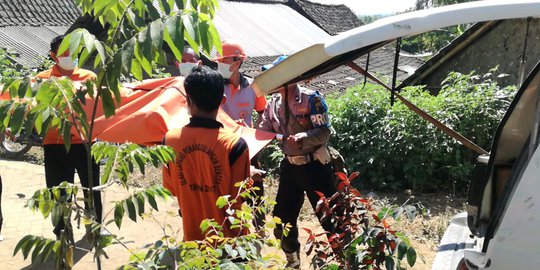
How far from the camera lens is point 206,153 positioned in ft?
8.88

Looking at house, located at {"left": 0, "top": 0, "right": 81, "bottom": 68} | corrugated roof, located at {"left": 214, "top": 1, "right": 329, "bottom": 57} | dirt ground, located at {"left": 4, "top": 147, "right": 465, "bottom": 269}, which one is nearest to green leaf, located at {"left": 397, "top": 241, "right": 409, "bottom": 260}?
dirt ground, located at {"left": 4, "top": 147, "right": 465, "bottom": 269}

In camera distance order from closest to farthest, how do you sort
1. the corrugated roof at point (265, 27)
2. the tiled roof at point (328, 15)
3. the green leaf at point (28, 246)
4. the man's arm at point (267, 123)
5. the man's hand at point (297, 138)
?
the green leaf at point (28, 246) < the man's hand at point (297, 138) < the man's arm at point (267, 123) < the corrugated roof at point (265, 27) < the tiled roof at point (328, 15)

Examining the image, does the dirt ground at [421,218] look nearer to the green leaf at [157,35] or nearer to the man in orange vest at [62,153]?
the man in orange vest at [62,153]

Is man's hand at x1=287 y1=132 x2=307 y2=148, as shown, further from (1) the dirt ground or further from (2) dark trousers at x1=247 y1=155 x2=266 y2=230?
(1) the dirt ground

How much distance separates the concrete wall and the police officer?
20.7ft

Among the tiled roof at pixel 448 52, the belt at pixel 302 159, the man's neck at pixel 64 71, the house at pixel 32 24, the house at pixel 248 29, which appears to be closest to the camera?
the belt at pixel 302 159

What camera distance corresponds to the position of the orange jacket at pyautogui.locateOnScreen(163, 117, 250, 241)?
2.71m

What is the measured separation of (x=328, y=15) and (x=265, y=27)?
7.83 metres

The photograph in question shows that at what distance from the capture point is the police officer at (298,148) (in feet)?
12.4

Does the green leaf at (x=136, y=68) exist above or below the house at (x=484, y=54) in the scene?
below

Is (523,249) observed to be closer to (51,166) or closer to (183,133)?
(183,133)

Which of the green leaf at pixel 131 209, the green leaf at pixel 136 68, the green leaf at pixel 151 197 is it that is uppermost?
the green leaf at pixel 136 68

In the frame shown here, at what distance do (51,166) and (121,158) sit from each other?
Answer: 2.73 m

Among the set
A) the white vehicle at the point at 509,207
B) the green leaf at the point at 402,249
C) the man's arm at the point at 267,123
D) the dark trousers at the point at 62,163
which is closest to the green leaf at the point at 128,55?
the green leaf at the point at 402,249
